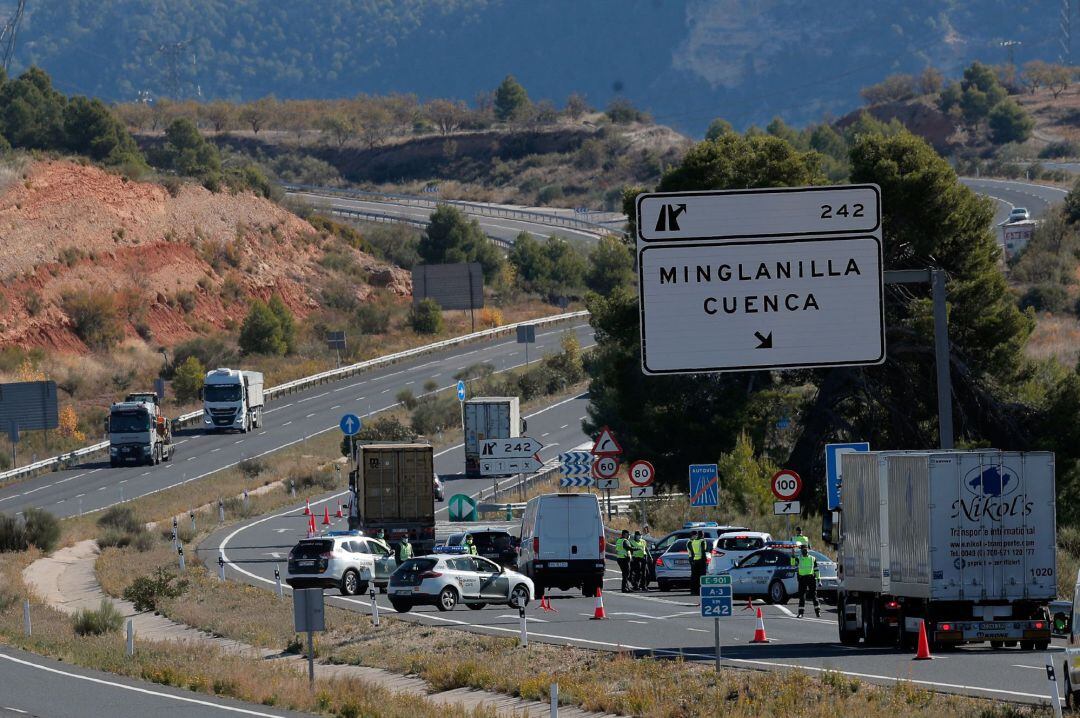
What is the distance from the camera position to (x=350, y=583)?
36344mm

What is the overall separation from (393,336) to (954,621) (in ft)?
286

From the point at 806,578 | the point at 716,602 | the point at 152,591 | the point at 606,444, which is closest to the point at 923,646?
the point at 716,602

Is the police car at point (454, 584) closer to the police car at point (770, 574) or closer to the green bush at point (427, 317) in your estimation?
the police car at point (770, 574)

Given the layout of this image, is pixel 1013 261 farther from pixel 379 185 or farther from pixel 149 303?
pixel 379 185

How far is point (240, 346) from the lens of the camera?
9869 centimetres

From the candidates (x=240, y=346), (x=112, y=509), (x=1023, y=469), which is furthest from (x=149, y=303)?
(x=1023, y=469)

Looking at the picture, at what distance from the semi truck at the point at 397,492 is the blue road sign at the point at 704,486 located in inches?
327

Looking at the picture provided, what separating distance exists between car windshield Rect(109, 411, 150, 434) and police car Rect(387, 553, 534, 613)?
38415 millimetres

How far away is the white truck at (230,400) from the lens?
7462 centimetres

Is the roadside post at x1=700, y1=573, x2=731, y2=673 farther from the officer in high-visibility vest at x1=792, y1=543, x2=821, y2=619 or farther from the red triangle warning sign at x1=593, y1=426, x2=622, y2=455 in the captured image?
the red triangle warning sign at x1=593, y1=426, x2=622, y2=455

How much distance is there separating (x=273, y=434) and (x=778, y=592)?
1849 inches

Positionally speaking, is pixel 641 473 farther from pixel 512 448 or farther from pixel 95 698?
pixel 95 698

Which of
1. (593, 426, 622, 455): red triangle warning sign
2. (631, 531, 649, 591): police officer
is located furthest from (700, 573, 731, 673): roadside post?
(593, 426, 622, 455): red triangle warning sign

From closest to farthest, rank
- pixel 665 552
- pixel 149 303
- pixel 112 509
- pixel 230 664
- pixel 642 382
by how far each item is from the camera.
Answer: pixel 230 664 → pixel 665 552 → pixel 642 382 → pixel 112 509 → pixel 149 303
